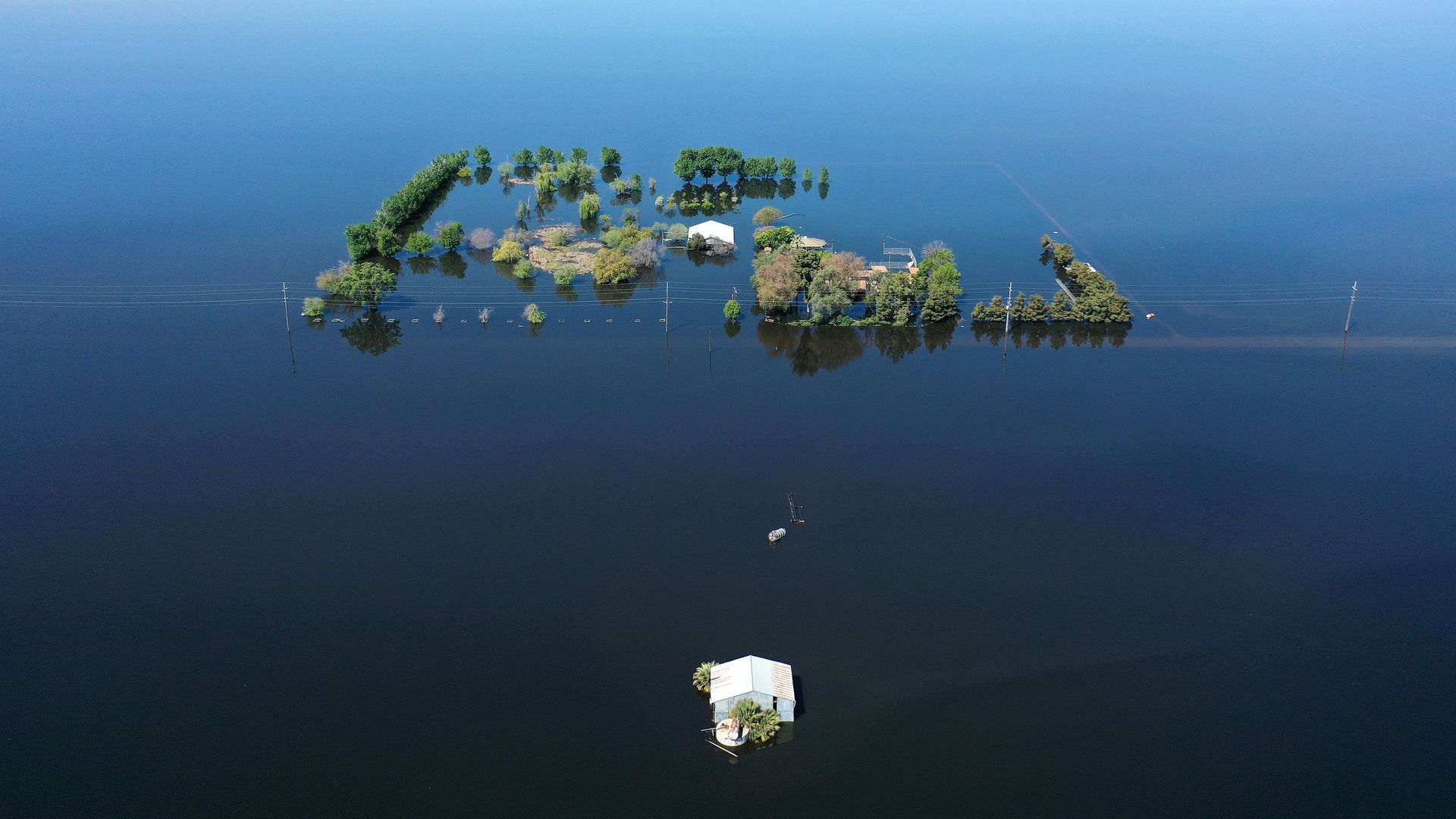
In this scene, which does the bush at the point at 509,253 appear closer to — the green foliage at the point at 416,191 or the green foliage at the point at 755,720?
the green foliage at the point at 416,191

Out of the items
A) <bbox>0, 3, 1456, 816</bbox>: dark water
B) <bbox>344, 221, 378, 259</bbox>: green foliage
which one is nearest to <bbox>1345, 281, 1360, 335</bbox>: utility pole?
<bbox>0, 3, 1456, 816</bbox>: dark water

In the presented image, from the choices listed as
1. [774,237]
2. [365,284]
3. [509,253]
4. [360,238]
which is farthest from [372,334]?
[774,237]

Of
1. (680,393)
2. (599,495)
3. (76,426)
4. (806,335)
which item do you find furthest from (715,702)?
(76,426)

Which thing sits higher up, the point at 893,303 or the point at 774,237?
the point at 774,237

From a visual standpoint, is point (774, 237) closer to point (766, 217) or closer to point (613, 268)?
point (766, 217)

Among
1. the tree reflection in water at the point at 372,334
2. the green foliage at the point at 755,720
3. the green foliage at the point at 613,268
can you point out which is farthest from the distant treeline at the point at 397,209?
the green foliage at the point at 755,720

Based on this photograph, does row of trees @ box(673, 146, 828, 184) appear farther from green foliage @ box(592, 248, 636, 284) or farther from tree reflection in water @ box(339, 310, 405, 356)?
tree reflection in water @ box(339, 310, 405, 356)
